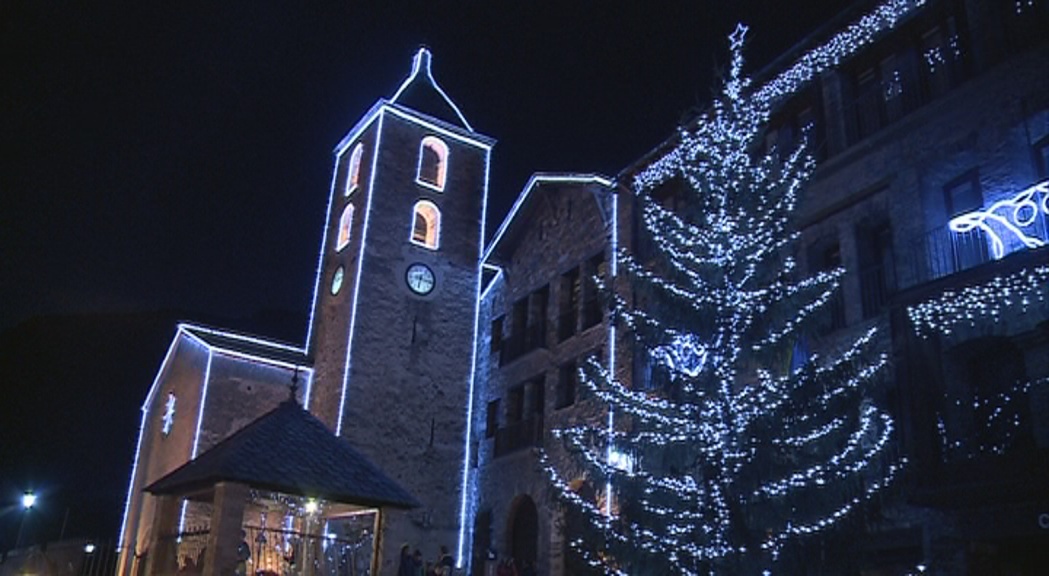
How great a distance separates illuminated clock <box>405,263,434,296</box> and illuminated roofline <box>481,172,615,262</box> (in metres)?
2.08

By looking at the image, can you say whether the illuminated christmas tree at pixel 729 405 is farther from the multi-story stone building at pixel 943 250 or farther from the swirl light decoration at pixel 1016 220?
the swirl light decoration at pixel 1016 220

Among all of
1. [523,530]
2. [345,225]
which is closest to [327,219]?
[345,225]

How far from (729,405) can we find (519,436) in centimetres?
1212

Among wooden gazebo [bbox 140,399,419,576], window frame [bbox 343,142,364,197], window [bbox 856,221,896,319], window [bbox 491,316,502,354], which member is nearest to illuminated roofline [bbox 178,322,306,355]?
window frame [bbox 343,142,364,197]

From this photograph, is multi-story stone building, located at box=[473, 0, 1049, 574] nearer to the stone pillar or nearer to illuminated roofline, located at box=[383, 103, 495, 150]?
the stone pillar

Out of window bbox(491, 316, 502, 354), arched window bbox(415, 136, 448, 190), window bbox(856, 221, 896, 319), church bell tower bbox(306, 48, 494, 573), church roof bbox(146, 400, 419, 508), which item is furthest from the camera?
arched window bbox(415, 136, 448, 190)

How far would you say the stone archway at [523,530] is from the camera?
2281 centimetres

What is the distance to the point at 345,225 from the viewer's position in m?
28.0

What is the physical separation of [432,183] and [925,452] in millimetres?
18360

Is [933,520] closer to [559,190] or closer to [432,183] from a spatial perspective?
[559,190]

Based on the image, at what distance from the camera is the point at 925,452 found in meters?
13.1

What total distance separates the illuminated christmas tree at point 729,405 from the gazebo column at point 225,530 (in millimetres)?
4659

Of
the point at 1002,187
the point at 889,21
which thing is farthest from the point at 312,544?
the point at 889,21

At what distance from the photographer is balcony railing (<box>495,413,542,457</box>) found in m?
23.7
